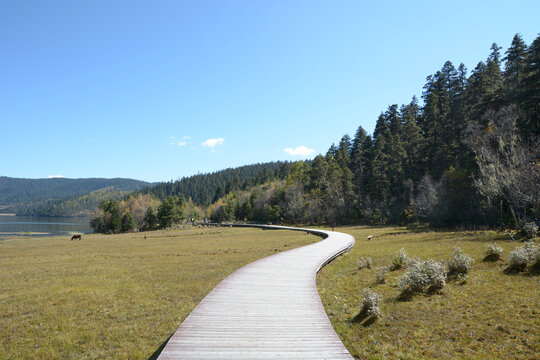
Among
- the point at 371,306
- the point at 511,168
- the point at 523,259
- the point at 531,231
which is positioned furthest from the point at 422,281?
the point at 511,168

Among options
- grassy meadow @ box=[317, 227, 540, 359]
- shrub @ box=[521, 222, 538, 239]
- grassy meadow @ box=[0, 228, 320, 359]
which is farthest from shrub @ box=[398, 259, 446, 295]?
shrub @ box=[521, 222, 538, 239]

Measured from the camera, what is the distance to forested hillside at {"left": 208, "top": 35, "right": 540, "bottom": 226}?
97.6 feet

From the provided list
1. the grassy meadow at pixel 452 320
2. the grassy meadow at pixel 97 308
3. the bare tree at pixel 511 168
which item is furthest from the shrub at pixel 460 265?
the bare tree at pixel 511 168

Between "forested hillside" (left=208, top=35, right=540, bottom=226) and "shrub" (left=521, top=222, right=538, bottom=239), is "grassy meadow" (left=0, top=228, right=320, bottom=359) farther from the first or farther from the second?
"forested hillside" (left=208, top=35, right=540, bottom=226)

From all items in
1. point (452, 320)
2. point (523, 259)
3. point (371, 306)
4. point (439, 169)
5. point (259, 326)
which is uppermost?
point (439, 169)

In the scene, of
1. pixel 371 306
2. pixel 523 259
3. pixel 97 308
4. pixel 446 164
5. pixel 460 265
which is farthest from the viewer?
pixel 446 164

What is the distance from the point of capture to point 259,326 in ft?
24.9

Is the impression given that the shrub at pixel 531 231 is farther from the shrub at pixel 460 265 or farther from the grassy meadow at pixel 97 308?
the grassy meadow at pixel 97 308

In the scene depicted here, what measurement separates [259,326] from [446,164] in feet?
195

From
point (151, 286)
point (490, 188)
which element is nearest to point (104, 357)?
point (151, 286)

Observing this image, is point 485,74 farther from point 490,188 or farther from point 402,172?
point 490,188

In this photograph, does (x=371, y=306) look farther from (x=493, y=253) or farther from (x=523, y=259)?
(x=493, y=253)

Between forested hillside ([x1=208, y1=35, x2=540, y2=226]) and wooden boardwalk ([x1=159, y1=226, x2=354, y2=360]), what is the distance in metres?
23.7

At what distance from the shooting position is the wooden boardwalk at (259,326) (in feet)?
20.1
